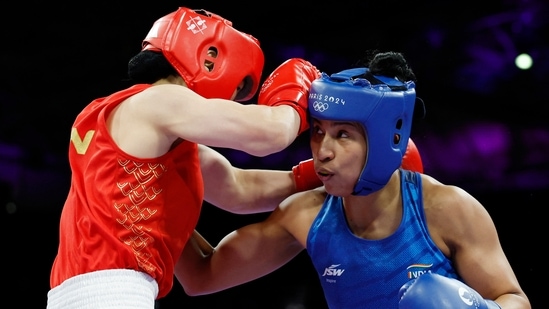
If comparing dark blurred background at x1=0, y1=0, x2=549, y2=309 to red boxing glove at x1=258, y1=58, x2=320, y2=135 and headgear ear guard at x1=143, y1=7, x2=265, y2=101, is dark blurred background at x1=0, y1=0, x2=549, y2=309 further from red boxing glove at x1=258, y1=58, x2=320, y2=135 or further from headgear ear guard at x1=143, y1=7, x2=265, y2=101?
headgear ear guard at x1=143, y1=7, x2=265, y2=101

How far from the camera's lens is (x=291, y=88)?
256cm

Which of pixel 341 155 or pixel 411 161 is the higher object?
pixel 341 155

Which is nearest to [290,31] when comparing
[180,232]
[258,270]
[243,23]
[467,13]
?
[243,23]

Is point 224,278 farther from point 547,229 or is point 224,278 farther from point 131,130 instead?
point 547,229

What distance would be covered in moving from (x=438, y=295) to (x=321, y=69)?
3.90 m

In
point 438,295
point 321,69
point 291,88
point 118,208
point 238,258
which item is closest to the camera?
point 438,295

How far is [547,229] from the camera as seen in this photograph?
5312mm

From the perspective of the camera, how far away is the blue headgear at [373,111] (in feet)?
8.14

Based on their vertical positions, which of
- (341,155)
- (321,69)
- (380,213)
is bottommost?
(321,69)

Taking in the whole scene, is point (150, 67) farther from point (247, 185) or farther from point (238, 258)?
Result: point (238, 258)

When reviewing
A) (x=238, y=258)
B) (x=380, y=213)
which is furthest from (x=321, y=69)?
(x=380, y=213)

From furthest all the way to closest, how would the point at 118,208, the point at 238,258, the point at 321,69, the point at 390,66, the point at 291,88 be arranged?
the point at 321,69 → the point at 238,258 → the point at 390,66 → the point at 291,88 → the point at 118,208

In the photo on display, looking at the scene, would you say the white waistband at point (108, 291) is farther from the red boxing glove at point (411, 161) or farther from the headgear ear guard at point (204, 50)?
the red boxing glove at point (411, 161)

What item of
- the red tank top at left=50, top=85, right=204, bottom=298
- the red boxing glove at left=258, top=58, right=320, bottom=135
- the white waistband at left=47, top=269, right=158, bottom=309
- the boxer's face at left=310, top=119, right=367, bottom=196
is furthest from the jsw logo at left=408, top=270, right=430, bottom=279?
the white waistband at left=47, top=269, right=158, bottom=309
